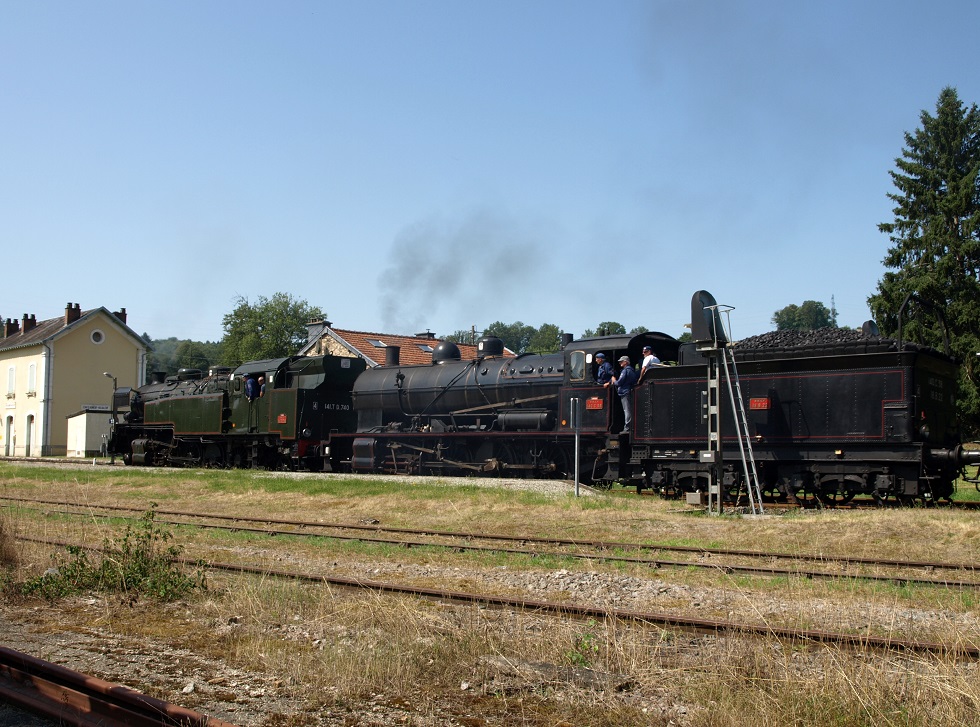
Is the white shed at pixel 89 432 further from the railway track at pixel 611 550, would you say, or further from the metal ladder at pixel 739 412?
the metal ladder at pixel 739 412

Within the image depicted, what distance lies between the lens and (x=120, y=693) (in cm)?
506

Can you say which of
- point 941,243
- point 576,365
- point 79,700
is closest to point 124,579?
point 79,700

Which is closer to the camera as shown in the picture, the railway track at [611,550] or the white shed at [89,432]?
the railway track at [611,550]

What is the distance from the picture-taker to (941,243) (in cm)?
3922

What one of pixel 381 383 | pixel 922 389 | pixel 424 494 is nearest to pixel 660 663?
pixel 922 389

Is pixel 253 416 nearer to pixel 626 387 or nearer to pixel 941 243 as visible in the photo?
pixel 626 387

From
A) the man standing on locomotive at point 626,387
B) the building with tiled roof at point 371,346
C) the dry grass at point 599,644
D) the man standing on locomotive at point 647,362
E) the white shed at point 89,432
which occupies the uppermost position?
the building with tiled roof at point 371,346

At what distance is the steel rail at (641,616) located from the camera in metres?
A: 6.41

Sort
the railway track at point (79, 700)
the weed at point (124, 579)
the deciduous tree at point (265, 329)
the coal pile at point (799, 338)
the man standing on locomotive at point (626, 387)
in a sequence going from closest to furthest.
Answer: the railway track at point (79, 700), the weed at point (124, 579), the coal pile at point (799, 338), the man standing on locomotive at point (626, 387), the deciduous tree at point (265, 329)

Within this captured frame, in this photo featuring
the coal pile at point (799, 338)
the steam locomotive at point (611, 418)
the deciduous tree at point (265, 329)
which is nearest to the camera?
the steam locomotive at point (611, 418)

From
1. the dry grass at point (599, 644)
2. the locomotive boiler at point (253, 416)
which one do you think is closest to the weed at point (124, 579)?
the dry grass at point (599, 644)

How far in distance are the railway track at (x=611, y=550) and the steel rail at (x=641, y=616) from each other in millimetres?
2500

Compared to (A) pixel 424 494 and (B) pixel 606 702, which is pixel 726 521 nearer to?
(A) pixel 424 494

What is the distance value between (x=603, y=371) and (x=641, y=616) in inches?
509
